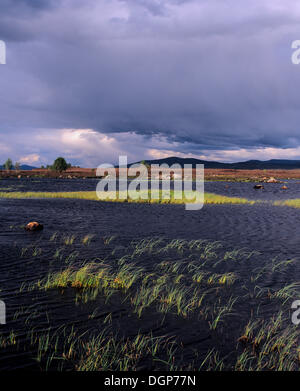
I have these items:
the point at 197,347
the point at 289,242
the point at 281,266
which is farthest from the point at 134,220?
the point at 197,347

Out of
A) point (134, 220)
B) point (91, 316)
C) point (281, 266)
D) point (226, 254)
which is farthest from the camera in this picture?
point (134, 220)

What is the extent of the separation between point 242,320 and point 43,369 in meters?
7.18

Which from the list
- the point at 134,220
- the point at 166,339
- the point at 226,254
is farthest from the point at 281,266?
the point at 134,220

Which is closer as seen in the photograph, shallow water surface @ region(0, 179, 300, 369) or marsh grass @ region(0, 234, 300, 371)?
marsh grass @ region(0, 234, 300, 371)

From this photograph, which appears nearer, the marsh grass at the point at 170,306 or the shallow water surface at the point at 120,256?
the marsh grass at the point at 170,306

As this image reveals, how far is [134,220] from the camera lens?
34.8m

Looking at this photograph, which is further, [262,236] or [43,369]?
[262,236]

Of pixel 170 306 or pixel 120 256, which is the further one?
pixel 120 256

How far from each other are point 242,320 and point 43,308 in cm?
776

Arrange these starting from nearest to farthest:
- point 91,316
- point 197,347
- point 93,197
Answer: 1. point 197,347
2. point 91,316
3. point 93,197

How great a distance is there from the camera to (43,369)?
7965mm

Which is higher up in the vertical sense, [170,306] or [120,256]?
[120,256]
